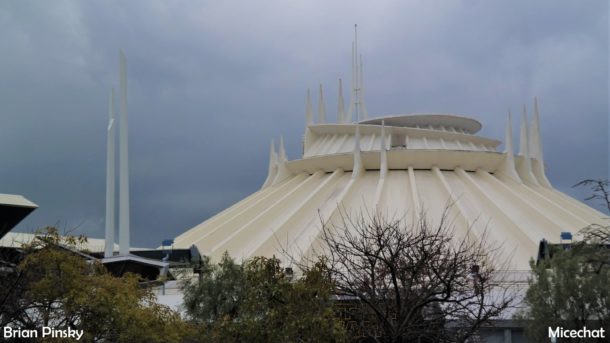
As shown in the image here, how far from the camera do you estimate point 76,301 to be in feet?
46.8

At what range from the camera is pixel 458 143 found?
3731cm

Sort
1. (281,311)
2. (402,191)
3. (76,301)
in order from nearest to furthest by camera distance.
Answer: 1. (281,311)
2. (76,301)
3. (402,191)

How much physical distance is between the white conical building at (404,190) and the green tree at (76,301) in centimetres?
1268

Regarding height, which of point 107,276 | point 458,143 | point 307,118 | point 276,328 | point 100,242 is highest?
point 307,118

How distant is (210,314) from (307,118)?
23727 millimetres

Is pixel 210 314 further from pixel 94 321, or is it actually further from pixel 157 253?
pixel 157 253

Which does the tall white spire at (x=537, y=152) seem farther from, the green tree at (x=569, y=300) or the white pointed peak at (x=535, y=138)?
the green tree at (x=569, y=300)

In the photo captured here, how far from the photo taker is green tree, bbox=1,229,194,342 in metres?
14.5

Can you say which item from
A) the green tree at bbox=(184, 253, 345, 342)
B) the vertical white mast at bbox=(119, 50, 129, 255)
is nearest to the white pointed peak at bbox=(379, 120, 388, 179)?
the vertical white mast at bbox=(119, 50, 129, 255)

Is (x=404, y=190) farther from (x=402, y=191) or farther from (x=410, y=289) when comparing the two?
(x=410, y=289)

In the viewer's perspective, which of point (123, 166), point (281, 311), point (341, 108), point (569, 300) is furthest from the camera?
point (341, 108)

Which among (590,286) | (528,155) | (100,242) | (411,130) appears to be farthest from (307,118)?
(590,286)

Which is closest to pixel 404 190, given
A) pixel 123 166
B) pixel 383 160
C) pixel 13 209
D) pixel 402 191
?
pixel 402 191

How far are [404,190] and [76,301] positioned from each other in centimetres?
2048
